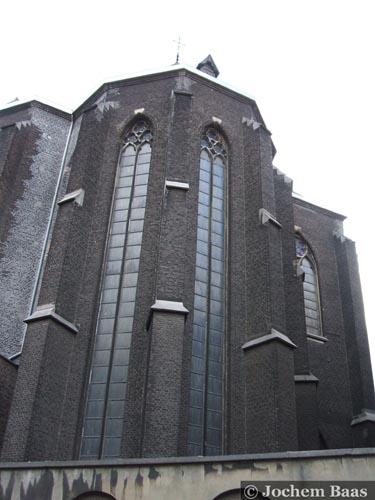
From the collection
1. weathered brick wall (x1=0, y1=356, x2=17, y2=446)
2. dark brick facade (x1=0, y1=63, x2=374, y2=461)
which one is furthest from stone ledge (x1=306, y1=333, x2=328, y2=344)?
weathered brick wall (x1=0, y1=356, x2=17, y2=446)

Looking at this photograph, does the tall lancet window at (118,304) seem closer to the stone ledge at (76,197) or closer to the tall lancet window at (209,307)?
the stone ledge at (76,197)

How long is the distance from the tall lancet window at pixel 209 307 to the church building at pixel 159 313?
38 millimetres

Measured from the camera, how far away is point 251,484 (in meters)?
9.17

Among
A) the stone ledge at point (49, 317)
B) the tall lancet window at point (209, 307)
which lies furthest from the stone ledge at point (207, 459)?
the stone ledge at point (49, 317)

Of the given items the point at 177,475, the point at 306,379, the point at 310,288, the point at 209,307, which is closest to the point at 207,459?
the point at 177,475

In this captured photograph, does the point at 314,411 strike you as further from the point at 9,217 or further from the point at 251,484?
the point at 9,217

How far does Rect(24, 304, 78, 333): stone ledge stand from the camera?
43.4 ft

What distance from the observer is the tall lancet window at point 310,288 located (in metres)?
20.9

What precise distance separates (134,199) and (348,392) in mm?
9991

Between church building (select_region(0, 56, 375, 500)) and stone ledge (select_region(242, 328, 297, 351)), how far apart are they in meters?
0.08

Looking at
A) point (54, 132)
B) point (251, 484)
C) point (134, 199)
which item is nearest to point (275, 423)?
point (251, 484)

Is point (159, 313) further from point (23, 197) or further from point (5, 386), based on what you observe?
point (23, 197)

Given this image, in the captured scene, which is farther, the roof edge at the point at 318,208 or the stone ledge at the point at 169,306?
the roof edge at the point at 318,208
